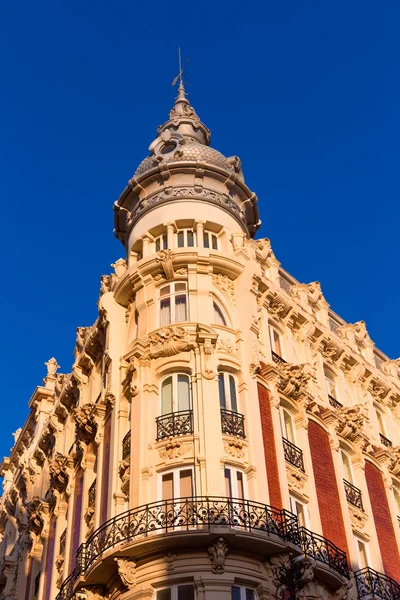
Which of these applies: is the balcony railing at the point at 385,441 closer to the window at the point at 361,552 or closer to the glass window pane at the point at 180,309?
the window at the point at 361,552

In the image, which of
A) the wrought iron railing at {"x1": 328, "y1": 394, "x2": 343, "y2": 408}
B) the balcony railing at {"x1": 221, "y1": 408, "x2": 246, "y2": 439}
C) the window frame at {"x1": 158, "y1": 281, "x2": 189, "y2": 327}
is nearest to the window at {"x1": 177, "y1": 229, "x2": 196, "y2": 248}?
the window frame at {"x1": 158, "y1": 281, "x2": 189, "y2": 327}

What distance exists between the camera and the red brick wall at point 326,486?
29.6 m

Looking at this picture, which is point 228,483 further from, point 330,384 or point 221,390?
point 330,384

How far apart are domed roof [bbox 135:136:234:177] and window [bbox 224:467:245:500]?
14992 mm

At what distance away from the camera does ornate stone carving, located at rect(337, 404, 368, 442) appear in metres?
34.1

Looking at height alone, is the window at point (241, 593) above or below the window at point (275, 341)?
below

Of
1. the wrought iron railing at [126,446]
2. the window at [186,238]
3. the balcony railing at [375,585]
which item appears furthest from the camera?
the window at [186,238]

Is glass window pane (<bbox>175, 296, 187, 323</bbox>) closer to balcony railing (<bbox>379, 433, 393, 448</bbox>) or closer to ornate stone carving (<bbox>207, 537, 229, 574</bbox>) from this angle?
ornate stone carving (<bbox>207, 537, 229, 574</bbox>)

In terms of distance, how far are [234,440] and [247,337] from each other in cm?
480

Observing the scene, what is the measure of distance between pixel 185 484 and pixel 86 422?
7.33 meters

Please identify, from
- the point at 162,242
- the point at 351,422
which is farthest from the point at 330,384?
the point at 162,242

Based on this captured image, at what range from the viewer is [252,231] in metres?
39.3

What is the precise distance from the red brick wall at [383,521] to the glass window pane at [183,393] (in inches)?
384

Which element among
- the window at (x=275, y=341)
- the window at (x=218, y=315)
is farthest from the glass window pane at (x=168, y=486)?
the window at (x=275, y=341)
